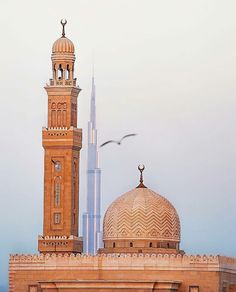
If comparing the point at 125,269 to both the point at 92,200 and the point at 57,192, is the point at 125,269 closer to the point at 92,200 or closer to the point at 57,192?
the point at 57,192

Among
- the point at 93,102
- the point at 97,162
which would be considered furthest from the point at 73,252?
the point at 97,162

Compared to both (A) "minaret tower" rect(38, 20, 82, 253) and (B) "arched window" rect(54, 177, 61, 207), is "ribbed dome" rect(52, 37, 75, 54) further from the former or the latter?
(B) "arched window" rect(54, 177, 61, 207)

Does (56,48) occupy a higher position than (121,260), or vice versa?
(56,48)

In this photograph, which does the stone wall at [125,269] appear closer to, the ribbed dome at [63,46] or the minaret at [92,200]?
the ribbed dome at [63,46]

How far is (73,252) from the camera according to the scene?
10700 cm

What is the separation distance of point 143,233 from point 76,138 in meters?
7.58

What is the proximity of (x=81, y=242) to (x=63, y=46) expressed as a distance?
11.4 m

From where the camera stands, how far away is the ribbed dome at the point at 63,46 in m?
109

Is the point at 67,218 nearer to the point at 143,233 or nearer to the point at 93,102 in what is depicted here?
the point at 143,233

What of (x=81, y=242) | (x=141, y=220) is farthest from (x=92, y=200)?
(x=141, y=220)

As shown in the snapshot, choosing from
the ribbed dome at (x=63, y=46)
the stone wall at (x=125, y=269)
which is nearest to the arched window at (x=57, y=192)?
the stone wall at (x=125, y=269)

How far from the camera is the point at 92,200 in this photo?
513 ft

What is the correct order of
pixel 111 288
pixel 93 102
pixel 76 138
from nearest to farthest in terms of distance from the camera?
pixel 111 288, pixel 76 138, pixel 93 102

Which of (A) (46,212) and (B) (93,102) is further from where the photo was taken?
(B) (93,102)
